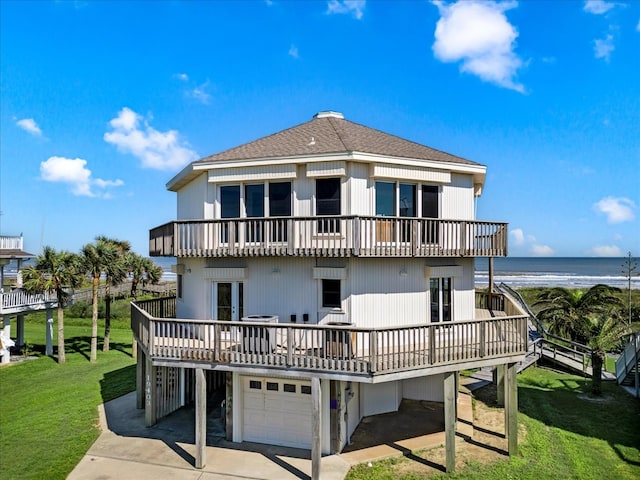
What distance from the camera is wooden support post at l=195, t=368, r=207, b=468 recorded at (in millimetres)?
10406

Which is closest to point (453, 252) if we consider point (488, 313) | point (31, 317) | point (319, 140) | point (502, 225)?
point (502, 225)

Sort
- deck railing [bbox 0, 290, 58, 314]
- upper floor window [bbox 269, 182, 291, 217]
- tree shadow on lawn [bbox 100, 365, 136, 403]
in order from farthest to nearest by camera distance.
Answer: deck railing [bbox 0, 290, 58, 314] → tree shadow on lawn [bbox 100, 365, 136, 403] → upper floor window [bbox 269, 182, 291, 217]

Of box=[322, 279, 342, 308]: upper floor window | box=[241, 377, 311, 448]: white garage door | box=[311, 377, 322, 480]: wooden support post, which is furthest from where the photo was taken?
box=[322, 279, 342, 308]: upper floor window

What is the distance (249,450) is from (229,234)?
5.79m

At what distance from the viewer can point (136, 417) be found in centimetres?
1376

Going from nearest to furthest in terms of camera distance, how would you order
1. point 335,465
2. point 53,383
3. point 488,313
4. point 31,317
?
point 335,465 → point 488,313 → point 53,383 → point 31,317

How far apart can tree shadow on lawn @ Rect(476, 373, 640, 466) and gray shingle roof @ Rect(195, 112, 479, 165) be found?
869 cm

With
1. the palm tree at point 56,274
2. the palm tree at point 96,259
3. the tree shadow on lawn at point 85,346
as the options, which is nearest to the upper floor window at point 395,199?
the palm tree at point 96,259

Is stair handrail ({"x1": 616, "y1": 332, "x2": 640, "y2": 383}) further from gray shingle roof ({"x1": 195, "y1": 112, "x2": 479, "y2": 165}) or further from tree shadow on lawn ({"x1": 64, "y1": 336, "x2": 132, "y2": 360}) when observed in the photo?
tree shadow on lawn ({"x1": 64, "y1": 336, "x2": 132, "y2": 360})

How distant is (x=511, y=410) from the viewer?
1101 cm

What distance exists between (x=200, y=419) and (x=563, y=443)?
986cm

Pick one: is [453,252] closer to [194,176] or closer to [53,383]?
[194,176]

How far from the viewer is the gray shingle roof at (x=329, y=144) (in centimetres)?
1227

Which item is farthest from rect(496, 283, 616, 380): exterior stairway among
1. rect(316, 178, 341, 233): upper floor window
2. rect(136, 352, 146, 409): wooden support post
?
rect(136, 352, 146, 409): wooden support post
